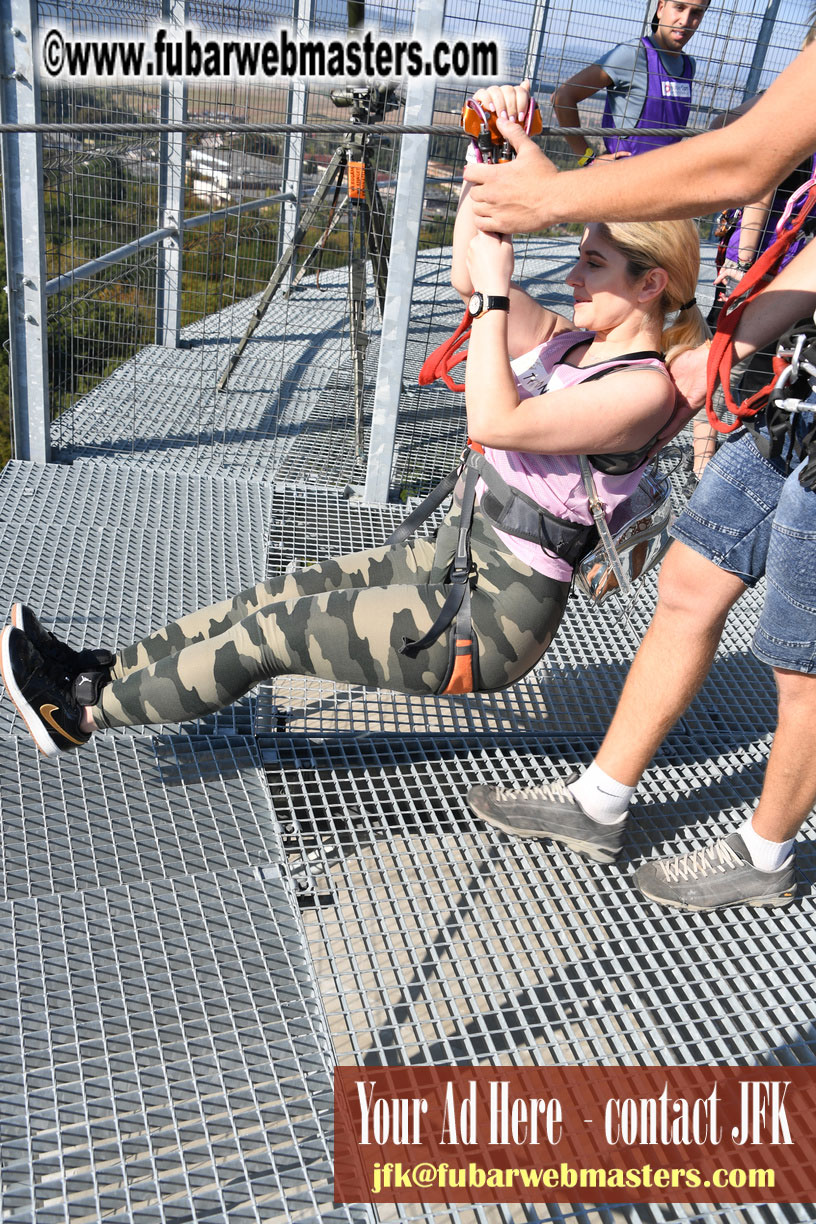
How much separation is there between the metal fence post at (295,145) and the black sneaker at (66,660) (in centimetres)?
274

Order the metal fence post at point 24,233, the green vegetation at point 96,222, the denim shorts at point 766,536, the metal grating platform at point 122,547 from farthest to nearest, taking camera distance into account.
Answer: the green vegetation at point 96,222
the metal fence post at point 24,233
the metal grating platform at point 122,547
the denim shorts at point 766,536

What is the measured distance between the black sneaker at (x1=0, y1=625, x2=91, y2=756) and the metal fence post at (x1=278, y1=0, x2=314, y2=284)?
2819 millimetres

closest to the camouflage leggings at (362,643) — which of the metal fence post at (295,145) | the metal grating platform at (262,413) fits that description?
the metal grating platform at (262,413)

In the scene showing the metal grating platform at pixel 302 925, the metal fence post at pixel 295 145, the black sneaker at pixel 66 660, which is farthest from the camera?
the metal fence post at pixel 295 145

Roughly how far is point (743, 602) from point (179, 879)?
2.16 meters

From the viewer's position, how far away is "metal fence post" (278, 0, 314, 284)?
4.42 m

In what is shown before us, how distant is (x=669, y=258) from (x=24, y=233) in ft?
7.44

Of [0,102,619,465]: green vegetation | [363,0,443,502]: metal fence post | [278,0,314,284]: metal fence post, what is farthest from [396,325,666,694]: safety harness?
[278,0,314,284]: metal fence post

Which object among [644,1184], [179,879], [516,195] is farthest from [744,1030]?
[516,195]

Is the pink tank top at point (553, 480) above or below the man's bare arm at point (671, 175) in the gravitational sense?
below

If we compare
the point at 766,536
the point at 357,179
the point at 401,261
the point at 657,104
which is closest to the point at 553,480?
the point at 766,536

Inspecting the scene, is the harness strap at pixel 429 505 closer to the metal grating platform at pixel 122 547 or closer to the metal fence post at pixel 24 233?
the metal grating platform at pixel 122 547

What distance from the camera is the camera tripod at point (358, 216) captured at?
3.26 metres

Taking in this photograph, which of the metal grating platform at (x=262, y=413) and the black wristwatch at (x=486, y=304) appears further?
the metal grating platform at (x=262, y=413)
